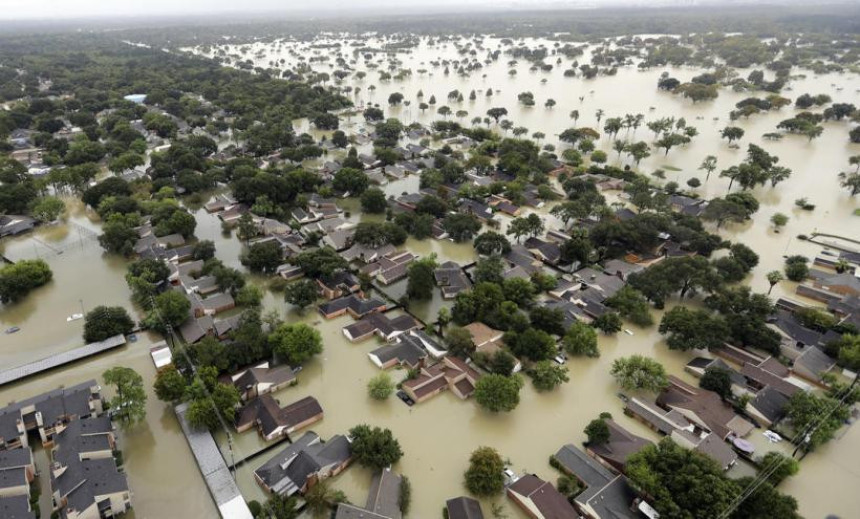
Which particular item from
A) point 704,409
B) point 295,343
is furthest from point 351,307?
point 704,409

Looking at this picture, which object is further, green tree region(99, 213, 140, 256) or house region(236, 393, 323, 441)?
green tree region(99, 213, 140, 256)

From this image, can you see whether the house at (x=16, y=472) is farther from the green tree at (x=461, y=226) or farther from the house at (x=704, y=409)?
the green tree at (x=461, y=226)

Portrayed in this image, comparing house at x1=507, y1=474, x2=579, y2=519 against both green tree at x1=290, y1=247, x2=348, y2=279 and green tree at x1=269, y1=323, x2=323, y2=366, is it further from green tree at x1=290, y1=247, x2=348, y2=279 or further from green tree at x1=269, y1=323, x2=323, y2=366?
green tree at x1=290, y1=247, x2=348, y2=279

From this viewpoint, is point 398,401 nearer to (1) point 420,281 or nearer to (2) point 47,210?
(1) point 420,281

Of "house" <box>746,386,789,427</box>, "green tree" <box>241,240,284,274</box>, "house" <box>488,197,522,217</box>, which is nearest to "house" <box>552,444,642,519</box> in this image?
"house" <box>746,386,789,427</box>

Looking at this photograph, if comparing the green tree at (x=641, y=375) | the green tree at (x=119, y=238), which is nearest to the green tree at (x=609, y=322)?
the green tree at (x=641, y=375)

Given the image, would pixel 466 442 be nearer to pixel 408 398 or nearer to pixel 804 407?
pixel 408 398
